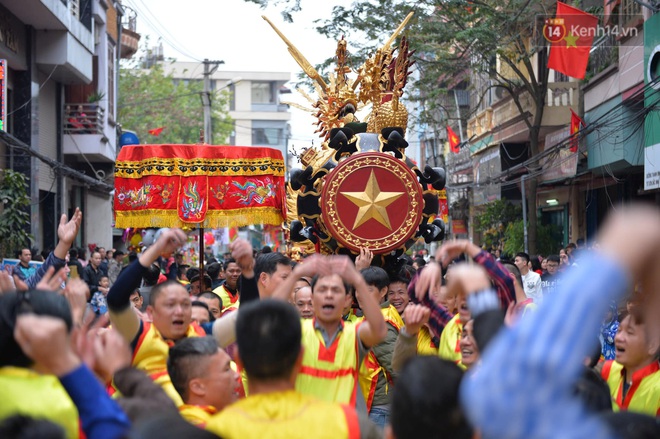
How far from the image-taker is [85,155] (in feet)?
83.4

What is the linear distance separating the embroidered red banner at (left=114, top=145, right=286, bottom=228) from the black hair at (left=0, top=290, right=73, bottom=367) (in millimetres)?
5987

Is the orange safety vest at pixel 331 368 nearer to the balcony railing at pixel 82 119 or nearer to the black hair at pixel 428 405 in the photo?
the black hair at pixel 428 405

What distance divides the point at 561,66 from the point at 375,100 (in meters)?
8.43

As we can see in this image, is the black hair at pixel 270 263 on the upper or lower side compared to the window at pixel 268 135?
lower

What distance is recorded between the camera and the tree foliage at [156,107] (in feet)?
137

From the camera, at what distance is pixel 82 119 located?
2497cm

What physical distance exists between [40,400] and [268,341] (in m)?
0.80

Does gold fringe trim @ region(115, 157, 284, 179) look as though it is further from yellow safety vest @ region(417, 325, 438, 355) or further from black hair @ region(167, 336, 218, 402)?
black hair @ region(167, 336, 218, 402)

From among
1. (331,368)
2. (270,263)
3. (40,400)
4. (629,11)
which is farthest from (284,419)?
(629,11)

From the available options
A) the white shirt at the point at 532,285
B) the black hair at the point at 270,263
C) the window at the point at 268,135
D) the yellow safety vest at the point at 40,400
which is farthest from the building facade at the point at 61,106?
the window at the point at 268,135

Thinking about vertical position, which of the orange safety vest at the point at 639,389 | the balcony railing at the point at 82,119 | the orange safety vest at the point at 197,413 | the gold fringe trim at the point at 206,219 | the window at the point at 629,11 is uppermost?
the window at the point at 629,11

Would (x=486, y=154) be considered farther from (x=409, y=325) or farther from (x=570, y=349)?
(x=570, y=349)

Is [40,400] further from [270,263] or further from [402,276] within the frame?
[402,276]

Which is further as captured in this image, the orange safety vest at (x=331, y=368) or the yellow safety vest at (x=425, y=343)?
the yellow safety vest at (x=425, y=343)
